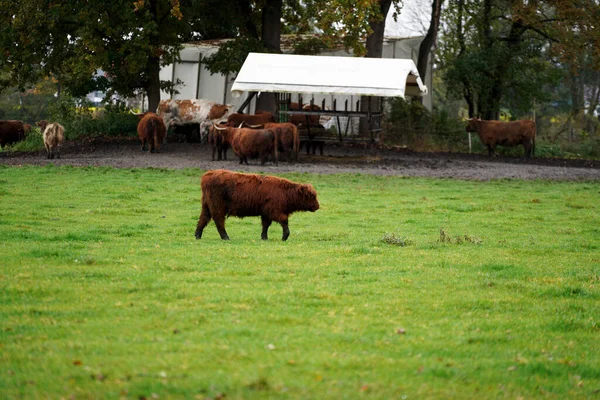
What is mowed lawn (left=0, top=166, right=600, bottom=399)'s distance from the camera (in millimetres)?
6336

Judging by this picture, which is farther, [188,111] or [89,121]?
[89,121]

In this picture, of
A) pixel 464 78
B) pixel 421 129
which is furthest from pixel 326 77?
pixel 464 78

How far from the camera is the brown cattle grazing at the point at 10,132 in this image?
36906mm

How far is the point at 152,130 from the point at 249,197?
20128 millimetres

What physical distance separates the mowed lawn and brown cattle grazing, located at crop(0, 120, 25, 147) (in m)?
21.6

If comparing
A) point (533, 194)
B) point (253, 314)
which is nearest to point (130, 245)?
point (253, 314)

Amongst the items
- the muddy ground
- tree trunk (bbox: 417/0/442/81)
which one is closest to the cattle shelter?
the muddy ground

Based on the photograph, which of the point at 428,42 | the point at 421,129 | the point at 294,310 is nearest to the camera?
the point at 294,310

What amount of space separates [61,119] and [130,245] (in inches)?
1069

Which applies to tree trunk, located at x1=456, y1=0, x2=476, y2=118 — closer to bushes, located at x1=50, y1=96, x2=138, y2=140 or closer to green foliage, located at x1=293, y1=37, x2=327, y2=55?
green foliage, located at x1=293, y1=37, x2=327, y2=55

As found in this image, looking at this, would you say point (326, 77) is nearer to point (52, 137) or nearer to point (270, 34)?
point (270, 34)

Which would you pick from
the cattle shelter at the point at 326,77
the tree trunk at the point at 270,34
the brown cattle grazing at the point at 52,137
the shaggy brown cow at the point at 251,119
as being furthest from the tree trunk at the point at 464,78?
the brown cattle grazing at the point at 52,137

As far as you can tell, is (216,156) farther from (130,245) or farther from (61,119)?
(130,245)

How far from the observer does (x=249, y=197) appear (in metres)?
13.5
